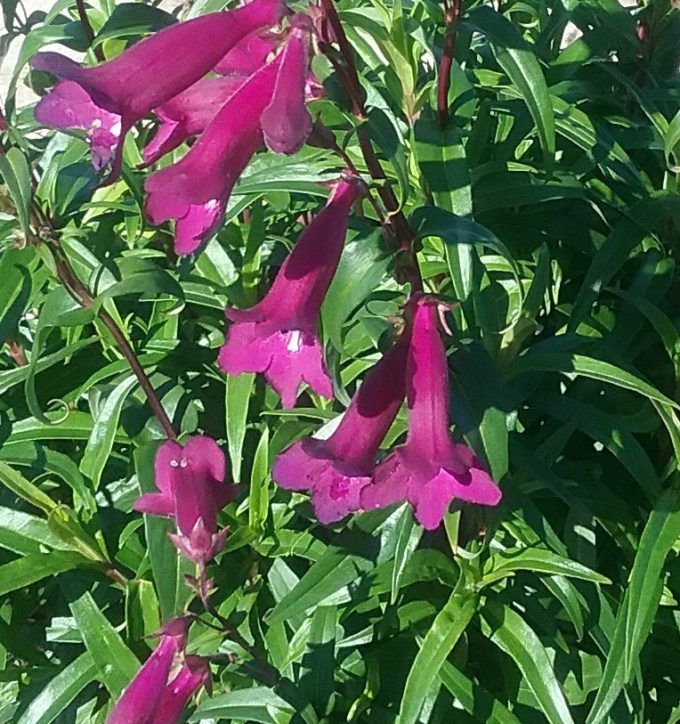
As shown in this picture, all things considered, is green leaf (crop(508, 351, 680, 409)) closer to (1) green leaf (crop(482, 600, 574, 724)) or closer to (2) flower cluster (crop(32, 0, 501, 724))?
(2) flower cluster (crop(32, 0, 501, 724))

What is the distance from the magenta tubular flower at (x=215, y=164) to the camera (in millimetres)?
1007

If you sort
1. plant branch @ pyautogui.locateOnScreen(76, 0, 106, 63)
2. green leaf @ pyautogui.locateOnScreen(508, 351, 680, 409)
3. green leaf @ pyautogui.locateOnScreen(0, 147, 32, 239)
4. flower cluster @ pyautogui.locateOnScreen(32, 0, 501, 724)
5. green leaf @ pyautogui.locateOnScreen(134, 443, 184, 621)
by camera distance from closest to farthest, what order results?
flower cluster @ pyautogui.locateOnScreen(32, 0, 501, 724)
green leaf @ pyautogui.locateOnScreen(0, 147, 32, 239)
green leaf @ pyautogui.locateOnScreen(508, 351, 680, 409)
green leaf @ pyautogui.locateOnScreen(134, 443, 184, 621)
plant branch @ pyautogui.locateOnScreen(76, 0, 106, 63)

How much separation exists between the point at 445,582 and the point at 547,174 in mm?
683

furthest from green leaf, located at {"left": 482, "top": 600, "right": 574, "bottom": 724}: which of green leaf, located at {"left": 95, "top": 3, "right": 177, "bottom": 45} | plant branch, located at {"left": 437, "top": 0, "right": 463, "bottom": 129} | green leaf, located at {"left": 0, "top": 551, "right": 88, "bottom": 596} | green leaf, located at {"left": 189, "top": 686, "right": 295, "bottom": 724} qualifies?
green leaf, located at {"left": 95, "top": 3, "right": 177, "bottom": 45}

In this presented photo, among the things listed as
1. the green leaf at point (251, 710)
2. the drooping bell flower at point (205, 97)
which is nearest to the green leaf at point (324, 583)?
the green leaf at point (251, 710)

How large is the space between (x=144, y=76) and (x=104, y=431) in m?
0.67

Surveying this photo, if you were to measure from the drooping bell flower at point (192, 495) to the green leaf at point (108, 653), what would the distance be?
30 cm

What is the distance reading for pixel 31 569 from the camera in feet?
5.01

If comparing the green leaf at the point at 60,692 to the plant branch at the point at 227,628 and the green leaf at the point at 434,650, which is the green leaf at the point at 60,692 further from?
the green leaf at the point at 434,650

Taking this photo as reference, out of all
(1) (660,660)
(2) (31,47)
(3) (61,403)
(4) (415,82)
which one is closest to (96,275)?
(3) (61,403)

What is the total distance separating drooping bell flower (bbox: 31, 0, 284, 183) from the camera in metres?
1.04

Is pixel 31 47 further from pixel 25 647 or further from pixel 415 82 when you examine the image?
pixel 25 647

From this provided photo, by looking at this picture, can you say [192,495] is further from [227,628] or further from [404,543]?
[404,543]

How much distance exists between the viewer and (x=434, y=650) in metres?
1.48
